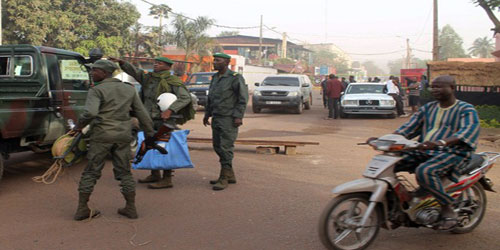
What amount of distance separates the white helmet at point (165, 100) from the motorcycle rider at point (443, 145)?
9.82ft

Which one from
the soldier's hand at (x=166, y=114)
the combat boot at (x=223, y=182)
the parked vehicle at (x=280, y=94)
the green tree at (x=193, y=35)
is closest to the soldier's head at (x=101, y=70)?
the soldier's hand at (x=166, y=114)

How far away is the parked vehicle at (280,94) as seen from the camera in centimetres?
1862

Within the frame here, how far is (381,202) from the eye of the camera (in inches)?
151

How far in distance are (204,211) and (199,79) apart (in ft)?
49.3

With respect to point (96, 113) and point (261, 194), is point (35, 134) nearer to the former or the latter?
point (96, 113)

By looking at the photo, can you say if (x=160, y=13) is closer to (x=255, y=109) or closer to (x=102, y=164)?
(x=255, y=109)

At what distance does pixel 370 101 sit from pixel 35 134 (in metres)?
12.9

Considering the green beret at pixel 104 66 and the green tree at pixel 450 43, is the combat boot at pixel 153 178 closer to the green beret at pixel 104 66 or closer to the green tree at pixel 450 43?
the green beret at pixel 104 66

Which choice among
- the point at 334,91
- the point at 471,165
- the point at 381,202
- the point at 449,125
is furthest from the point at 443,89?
the point at 334,91

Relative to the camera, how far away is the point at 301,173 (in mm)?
7344

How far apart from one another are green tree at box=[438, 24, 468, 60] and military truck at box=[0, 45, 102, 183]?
330 feet

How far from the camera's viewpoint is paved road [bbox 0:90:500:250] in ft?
13.8

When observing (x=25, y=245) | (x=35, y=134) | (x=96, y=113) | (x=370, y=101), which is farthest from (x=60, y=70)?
(x=370, y=101)

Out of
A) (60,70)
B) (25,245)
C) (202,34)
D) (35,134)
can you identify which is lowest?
(25,245)
